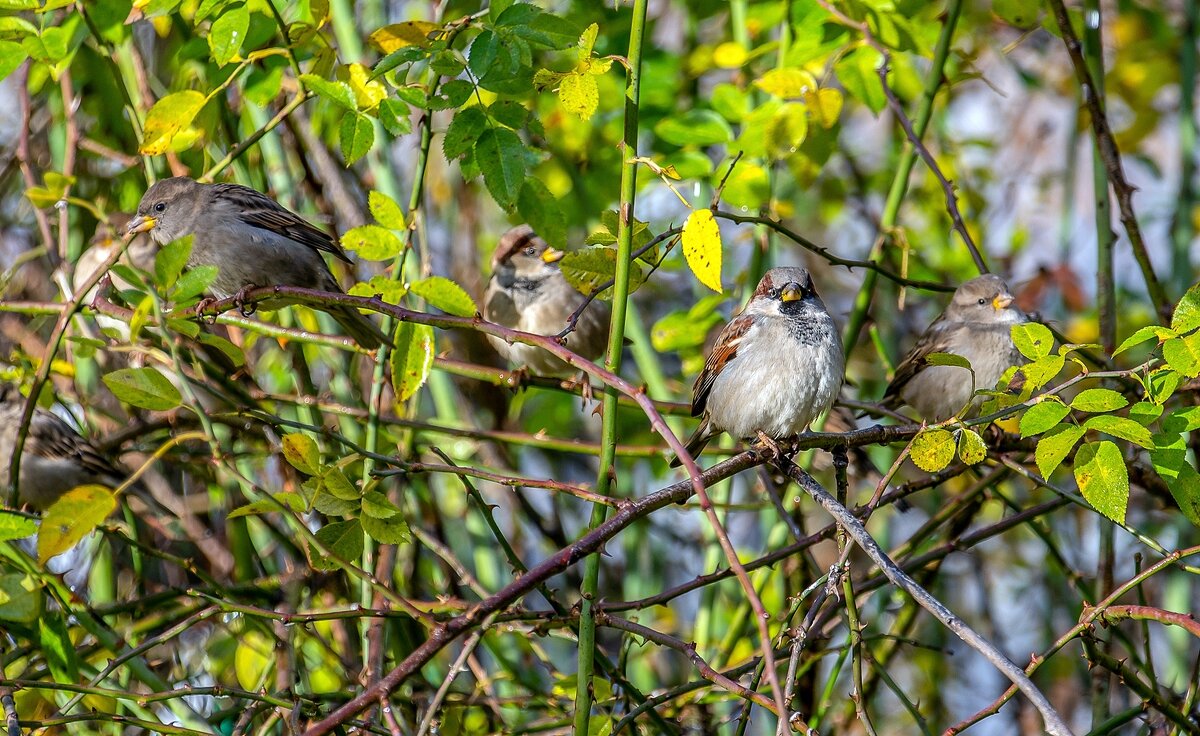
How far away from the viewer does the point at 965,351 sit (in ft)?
14.6

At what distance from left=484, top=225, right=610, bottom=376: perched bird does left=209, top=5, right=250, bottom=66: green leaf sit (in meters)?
2.55

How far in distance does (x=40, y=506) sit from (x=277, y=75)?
2.50 m

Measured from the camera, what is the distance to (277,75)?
10.8 ft

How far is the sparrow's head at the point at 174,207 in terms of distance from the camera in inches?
162

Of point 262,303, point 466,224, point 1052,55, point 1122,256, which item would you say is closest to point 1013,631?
point 1122,256

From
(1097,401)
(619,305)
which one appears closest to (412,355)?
(619,305)

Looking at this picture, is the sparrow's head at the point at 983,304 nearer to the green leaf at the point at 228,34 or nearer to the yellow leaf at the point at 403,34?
the yellow leaf at the point at 403,34

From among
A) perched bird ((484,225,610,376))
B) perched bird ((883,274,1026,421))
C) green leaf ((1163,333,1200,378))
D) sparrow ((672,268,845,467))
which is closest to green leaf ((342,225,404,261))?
sparrow ((672,268,845,467))

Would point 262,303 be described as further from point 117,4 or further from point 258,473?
point 258,473

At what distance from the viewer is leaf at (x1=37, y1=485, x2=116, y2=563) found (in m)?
2.05

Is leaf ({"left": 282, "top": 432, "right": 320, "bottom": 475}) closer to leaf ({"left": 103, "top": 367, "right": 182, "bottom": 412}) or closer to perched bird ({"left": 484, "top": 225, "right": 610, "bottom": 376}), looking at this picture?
leaf ({"left": 103, "top": 367, "right": 182, "bottom": 412})

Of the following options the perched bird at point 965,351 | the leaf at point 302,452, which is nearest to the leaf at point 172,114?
the leaf at point 302,452

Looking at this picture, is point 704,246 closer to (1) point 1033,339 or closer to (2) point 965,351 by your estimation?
(1) point 1033,339

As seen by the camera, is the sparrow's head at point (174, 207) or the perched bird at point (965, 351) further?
the perched bird at point (965, 351)
